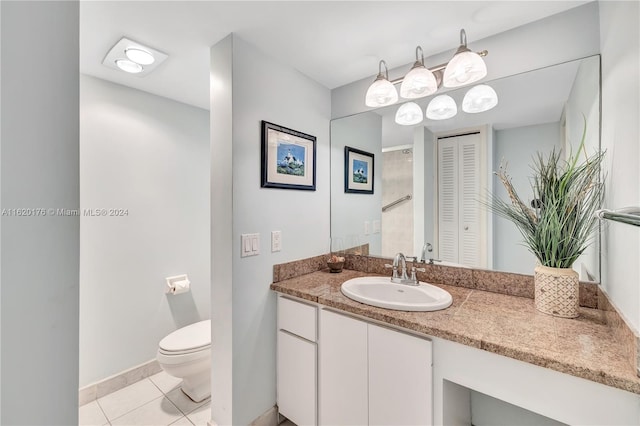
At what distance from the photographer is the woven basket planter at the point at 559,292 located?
1.11 metres

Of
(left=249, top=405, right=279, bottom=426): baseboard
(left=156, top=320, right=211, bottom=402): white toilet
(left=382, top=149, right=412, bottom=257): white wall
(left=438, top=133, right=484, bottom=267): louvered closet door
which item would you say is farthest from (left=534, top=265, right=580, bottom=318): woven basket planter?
(left=156, top=320, right=211, bottom=402): white toilet

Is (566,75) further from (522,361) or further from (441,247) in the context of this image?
(522,361)

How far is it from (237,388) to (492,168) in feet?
6.01

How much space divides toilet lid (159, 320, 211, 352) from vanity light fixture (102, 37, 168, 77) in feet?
5.82

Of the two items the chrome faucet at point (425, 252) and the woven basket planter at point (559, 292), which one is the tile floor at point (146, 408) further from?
the woven basket planter at point (559, 292)

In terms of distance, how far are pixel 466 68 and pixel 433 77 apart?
7.2 inches

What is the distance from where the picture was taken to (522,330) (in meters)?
1.01

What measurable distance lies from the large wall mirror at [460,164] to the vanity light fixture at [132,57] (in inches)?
47.8

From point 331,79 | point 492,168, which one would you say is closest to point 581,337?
point 492,168

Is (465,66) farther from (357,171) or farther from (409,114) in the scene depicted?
(357,171)

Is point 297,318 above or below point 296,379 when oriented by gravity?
above

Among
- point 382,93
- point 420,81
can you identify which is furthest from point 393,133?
point 420,81

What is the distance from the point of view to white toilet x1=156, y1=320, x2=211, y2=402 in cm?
167

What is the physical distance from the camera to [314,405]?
143 cm
